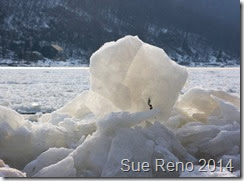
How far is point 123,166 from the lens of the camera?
6.17 feet

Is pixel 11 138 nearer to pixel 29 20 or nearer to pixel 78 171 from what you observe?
pixel 78 171

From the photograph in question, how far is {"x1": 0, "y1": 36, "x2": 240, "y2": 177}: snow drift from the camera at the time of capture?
6.75 feet

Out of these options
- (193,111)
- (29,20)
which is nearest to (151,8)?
(29,20)

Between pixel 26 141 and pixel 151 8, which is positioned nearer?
pixel 26 141

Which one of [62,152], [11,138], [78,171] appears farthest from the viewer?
[11,138]

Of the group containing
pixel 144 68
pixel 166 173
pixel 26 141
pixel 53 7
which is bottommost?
pixel 53 7

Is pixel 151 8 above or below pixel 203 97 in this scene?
below

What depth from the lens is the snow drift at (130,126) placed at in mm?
2057

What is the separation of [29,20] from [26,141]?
28.5 m

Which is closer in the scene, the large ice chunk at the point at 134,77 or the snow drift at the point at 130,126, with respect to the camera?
the snow drift at the point at 130,126

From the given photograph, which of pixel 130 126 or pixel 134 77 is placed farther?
pixel 134 77

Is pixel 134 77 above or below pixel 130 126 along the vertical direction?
above

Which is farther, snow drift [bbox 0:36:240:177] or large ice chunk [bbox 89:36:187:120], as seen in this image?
large ice chunk [bbox 89:36:187:120]

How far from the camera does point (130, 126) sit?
2225 millimetres
